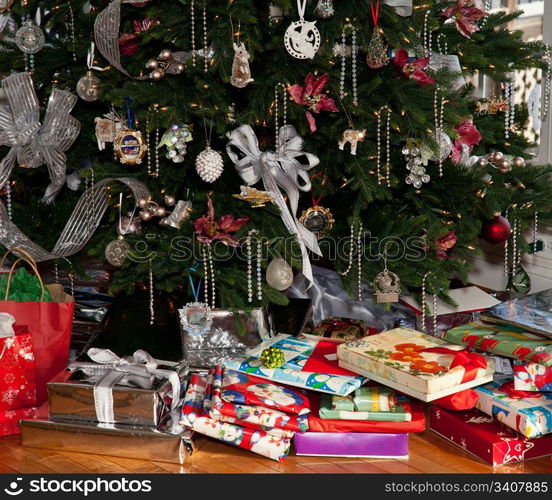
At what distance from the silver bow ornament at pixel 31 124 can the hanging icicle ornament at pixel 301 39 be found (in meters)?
0.62

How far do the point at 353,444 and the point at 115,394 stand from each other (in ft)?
1.68

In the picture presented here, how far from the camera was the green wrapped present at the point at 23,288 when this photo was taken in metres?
2.00

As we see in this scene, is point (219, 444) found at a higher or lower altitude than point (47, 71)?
lower

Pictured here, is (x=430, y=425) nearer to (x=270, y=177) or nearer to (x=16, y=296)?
(x=270, y=177)

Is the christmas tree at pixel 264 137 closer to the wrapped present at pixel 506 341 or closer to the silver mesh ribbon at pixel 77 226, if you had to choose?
the silver mesh ribbon at pixel 77 226

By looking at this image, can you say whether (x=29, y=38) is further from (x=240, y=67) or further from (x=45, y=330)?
(x=45, y=330)

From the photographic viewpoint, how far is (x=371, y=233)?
7.29ft

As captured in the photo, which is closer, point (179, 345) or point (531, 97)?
point (179, 345)

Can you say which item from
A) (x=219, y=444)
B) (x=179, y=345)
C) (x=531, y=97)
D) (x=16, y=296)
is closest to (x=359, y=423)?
(x=219, y=444)

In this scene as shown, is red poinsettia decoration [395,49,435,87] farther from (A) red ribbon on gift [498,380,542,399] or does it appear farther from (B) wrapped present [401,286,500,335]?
(A) red ribbon on gift [498,380,542,399]
